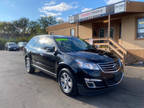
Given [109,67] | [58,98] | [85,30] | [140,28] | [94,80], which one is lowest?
[58,98]

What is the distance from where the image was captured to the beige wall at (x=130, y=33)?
9859 mm

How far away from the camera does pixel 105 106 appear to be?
313 centimetres

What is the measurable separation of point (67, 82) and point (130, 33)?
864cm

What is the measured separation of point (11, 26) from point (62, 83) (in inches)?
2219

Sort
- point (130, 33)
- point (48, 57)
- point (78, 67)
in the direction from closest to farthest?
point (78, 67) < point (48, 57) < point (130, 33)

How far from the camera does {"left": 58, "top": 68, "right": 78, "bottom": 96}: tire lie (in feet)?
11.4

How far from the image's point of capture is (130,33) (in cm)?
1033

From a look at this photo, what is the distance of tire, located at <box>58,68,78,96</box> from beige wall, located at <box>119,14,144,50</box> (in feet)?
26.7

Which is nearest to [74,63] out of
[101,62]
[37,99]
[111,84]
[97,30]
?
[101,62]

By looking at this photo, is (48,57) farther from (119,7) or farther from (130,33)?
(130,33)

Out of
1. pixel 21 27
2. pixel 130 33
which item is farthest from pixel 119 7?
pixel 21 27

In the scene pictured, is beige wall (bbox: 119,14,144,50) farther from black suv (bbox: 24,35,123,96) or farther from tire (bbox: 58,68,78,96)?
tire (bbox: 58,68,78,96)

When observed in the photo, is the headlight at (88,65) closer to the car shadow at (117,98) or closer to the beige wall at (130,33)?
the car shadow at (117,98)

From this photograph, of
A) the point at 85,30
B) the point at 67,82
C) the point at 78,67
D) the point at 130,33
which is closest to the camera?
the point at 78,67
